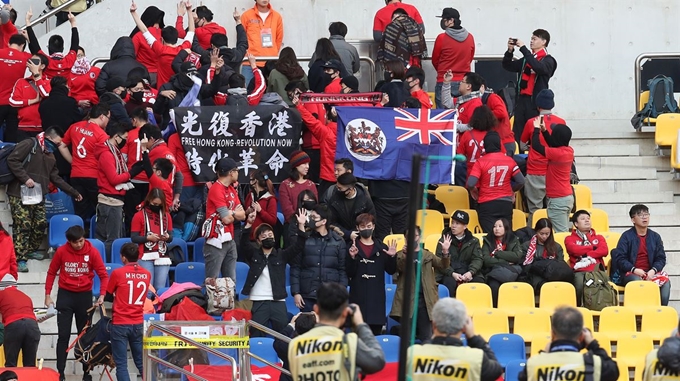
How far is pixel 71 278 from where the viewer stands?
15047 mm

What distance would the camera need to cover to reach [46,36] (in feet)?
69.6

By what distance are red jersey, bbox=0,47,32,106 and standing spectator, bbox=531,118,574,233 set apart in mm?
6577

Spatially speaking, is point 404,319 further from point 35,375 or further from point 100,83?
point 100,83

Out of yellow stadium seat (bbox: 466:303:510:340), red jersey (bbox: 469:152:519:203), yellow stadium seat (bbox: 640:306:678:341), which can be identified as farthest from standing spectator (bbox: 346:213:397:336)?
yellow stadium seat (bbox: 640:306:678:341)

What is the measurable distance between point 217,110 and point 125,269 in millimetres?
3547

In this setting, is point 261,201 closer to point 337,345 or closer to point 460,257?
point 460,257

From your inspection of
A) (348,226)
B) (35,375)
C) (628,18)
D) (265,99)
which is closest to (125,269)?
(35,375)

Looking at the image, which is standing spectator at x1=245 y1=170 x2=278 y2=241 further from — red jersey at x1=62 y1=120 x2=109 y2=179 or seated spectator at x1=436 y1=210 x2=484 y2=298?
seated spectator at x1=436 y1=210 x2=484 y2=298

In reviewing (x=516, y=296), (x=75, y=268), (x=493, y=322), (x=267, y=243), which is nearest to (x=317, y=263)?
(x=267, y=243)

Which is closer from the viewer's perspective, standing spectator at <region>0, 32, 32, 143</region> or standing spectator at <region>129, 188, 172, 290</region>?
standing spectator at <region>129, 188, 172, 290</region>

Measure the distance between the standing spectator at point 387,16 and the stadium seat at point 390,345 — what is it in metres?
6.36

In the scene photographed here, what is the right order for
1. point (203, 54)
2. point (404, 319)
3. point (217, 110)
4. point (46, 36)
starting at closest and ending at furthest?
point (404, 319)
point (217, 110)
point (203, 54)
point (46, 36)

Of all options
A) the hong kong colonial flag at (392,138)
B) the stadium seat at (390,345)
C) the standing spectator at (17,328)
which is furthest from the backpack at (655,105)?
the standing spectator at (17,328)

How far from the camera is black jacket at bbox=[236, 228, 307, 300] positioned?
1551 cm
